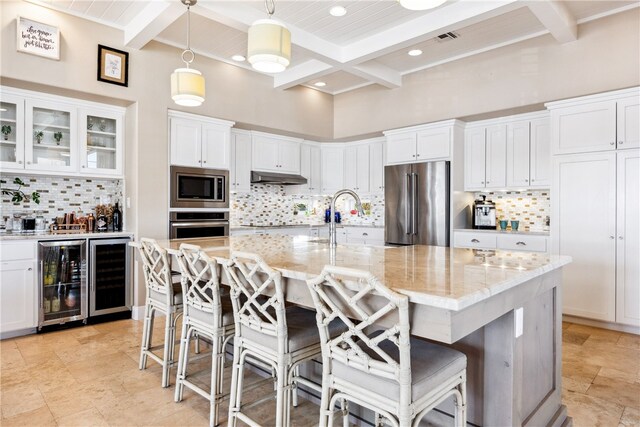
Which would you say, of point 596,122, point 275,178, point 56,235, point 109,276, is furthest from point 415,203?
point 56,235

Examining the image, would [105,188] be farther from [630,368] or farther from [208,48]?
[630,368]

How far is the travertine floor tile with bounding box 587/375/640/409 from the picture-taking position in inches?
96.0

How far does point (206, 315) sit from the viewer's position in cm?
229

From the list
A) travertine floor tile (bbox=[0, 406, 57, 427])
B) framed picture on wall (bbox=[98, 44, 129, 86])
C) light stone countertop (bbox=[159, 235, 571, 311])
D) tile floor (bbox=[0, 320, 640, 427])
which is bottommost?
travertine floor tile (bbox=[0, 406, 57, 427])

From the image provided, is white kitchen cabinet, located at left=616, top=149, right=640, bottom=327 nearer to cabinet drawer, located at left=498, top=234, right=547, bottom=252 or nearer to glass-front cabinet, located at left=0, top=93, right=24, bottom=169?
cabinet drawer, located at left=498, top=234, right=547, bottom=252

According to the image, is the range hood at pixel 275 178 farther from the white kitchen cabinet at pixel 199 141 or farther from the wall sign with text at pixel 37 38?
the wall sign with text at pixel 37 38

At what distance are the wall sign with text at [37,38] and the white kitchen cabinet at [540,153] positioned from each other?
16.8ft

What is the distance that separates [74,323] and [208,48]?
131 inches

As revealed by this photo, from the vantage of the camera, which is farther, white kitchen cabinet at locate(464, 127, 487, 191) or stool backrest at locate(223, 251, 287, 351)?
white kitchen cabinet at locate(464, 127, 487, 191)

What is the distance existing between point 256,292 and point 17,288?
303cm

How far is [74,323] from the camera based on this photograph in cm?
392

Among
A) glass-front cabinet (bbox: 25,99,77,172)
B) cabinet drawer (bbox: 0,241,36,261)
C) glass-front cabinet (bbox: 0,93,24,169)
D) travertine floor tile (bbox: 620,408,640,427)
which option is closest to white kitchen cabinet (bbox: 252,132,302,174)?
glass-front cabinet (bbox: 25,99,77,172)

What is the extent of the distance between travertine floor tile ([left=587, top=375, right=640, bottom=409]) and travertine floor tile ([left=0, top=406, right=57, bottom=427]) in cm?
333

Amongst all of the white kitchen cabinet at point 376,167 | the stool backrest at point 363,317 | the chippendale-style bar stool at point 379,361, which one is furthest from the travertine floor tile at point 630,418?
the white kitchen cabinet at point 376,167
